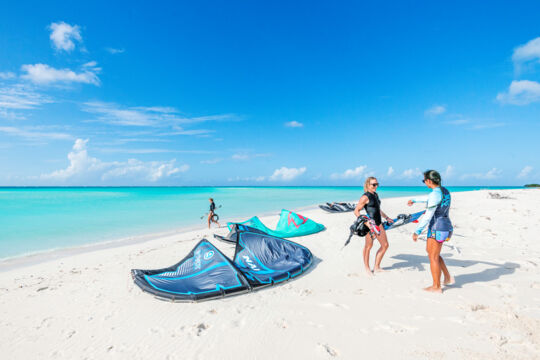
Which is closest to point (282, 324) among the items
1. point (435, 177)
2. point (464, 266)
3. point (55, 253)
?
point (435, 177)

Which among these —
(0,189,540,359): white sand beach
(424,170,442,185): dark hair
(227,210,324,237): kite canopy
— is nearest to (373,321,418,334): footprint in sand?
(0,189,540,359): white sand beach

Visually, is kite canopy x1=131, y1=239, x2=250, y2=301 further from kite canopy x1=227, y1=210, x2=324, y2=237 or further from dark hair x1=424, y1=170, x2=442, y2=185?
kite canopy x1=227, y1=210, x2=324, y2=237

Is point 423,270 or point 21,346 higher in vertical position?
point 423,270

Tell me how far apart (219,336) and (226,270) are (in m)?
1.81

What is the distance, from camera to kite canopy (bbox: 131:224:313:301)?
511 cm

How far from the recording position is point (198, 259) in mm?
6164

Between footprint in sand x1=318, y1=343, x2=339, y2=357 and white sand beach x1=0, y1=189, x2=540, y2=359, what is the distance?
0.02 metres

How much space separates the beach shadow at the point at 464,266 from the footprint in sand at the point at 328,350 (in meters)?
3.19

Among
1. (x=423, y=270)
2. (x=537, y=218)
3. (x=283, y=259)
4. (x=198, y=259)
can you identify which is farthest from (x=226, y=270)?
(x=537, y=218)

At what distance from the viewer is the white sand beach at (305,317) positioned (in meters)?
3.48

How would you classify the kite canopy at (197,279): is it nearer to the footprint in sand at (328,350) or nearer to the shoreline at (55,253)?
the footprint in sand at (328,350)

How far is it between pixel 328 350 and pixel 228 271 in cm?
269

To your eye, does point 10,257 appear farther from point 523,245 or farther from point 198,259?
point 523,245

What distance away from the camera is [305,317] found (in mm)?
4289
